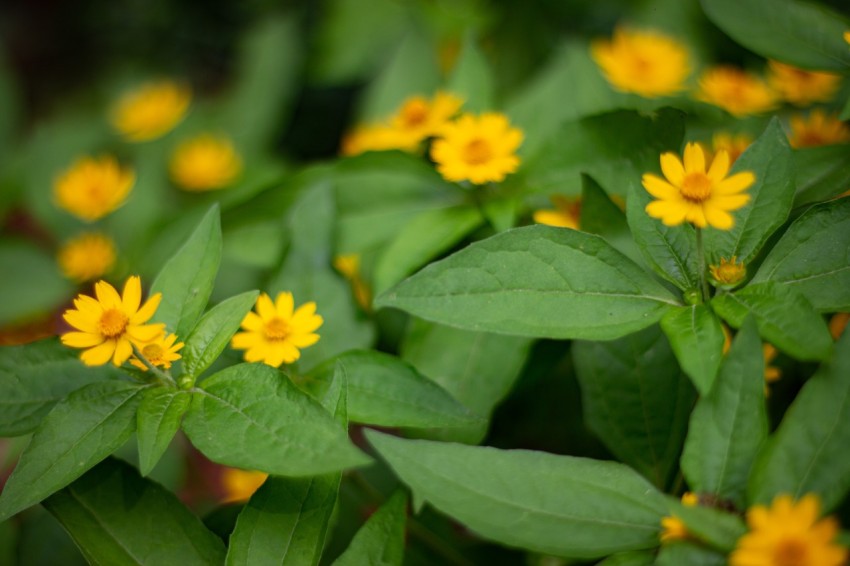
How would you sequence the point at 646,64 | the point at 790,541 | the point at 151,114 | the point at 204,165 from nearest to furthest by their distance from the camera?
the point at 790,541 → the point at 646,64 → the point at 204,165 → the point at 151,114

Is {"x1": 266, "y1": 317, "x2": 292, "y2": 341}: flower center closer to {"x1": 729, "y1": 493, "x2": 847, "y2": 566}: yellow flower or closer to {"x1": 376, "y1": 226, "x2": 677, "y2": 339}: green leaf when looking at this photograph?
{"x1": 376, "y1": 226, "x2": 677, "y2": 339}: green leaf

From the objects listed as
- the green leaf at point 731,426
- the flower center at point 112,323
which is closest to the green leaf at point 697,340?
the green leaf at point 731,426

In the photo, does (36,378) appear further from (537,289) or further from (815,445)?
(815,445)

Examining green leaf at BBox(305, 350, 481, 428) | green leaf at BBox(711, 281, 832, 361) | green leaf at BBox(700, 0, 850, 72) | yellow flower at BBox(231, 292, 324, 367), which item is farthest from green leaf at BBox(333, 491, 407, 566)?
green leaf at BBox(700, 0, 850, 72)

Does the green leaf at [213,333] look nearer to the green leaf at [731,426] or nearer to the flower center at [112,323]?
the flower center at [112,323]

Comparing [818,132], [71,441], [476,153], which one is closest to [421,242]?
[476,153]

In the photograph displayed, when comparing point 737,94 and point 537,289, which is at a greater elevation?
point 737,94

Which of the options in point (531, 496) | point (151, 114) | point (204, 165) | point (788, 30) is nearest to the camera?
point (531, 496)

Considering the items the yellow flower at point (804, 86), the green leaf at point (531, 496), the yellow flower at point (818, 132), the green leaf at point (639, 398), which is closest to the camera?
the green leaf at point (531, 496)
